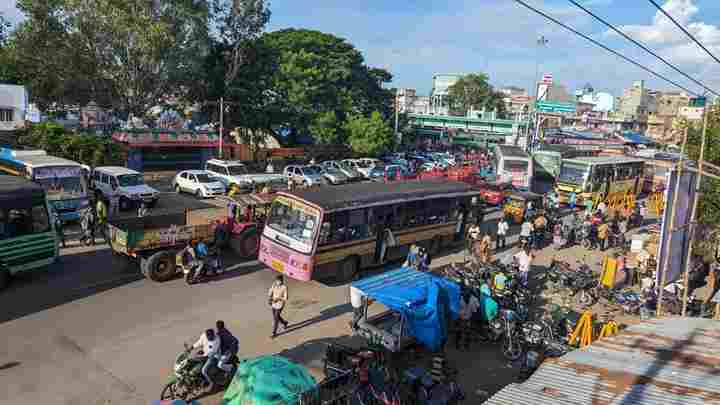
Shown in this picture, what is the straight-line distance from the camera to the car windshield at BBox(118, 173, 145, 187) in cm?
2336

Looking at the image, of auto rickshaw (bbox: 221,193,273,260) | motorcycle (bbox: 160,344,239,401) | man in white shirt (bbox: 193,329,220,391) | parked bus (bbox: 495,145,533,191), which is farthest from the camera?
parked bus (bbox: 495,145,533,191)

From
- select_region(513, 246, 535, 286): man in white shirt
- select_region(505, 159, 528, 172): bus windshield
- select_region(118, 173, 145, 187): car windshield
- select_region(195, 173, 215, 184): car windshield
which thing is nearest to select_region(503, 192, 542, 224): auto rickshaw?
select_region(505, 159, 528, 172): bus windshield

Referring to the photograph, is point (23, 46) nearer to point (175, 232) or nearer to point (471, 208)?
point (175, 232)

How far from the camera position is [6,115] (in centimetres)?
4062

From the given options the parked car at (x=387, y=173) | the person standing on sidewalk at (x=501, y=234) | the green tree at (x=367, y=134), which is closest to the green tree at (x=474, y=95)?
the green tree at (x=367, y=134)

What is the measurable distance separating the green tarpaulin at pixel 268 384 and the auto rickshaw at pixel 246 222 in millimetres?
9577

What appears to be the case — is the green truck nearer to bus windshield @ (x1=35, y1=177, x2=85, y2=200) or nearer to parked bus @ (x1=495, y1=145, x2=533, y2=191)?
bus windshield @ (x1=35, y1=177, x2=85, y2=200)

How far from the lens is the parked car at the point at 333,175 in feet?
111

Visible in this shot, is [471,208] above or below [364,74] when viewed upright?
below

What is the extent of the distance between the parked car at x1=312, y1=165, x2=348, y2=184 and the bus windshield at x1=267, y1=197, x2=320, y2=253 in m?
19.1

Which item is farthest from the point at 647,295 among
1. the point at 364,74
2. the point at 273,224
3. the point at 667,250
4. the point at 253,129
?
the point at 364,74

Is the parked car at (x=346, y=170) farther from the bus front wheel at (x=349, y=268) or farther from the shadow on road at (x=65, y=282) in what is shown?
the shadow on road at (x=65, y=282)

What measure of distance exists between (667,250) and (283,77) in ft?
118

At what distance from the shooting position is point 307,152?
4616cm
